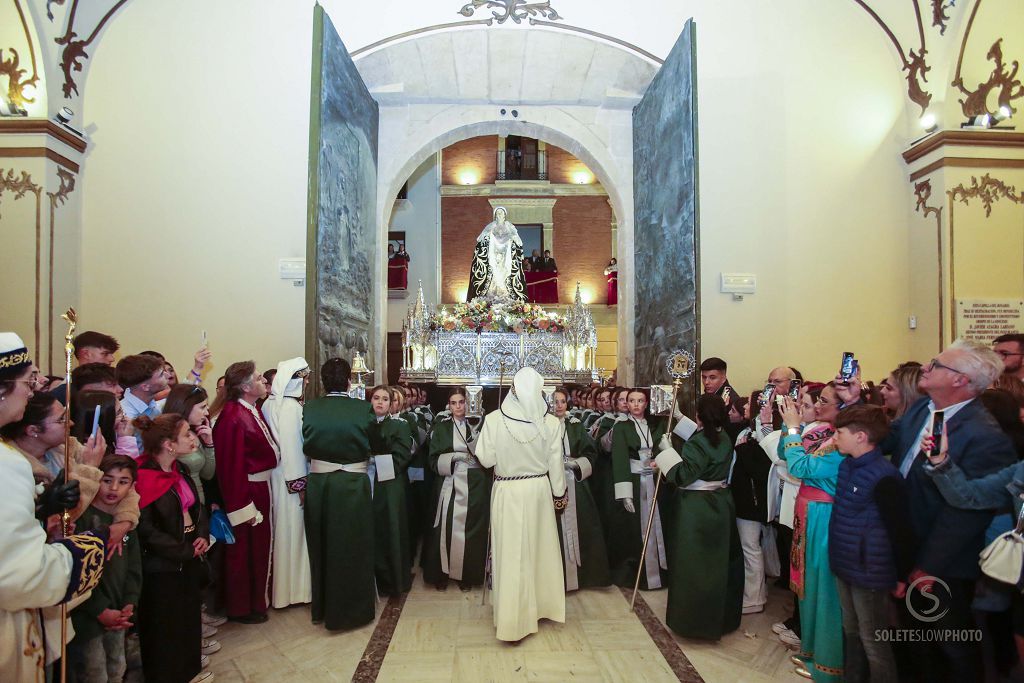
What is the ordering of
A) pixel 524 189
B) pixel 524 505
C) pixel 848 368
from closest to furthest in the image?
1. pixel 848 368
2. pixel 524 505
3. pixel 524 189

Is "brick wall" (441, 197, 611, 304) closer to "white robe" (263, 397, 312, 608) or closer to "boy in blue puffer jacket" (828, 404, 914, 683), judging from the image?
"white robe" (263, 397, 312, 608)

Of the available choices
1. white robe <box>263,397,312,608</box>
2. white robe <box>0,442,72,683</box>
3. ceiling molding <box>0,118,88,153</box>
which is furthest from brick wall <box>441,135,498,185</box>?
white robe <box>0,442,72,683</box>

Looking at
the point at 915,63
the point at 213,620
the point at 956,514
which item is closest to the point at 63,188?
the point at 213,620

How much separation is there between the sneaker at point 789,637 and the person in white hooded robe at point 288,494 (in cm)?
337

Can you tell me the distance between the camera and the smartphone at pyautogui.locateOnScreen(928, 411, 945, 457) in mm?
3051

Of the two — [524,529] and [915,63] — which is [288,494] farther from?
[915,63]

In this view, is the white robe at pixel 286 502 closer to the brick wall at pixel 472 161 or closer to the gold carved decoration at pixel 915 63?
the gold carved decoration at pixel 915 63

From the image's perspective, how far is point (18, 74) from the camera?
7.25m

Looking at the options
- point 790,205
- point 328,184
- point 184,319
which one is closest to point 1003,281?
point 790,205

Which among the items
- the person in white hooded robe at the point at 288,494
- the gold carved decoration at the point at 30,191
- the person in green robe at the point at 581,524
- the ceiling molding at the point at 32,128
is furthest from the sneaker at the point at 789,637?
the ceiling molding at the point at 32,128

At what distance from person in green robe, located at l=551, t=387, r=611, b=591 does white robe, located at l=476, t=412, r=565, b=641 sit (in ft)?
2.61

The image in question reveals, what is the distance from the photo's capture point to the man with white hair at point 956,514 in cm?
305

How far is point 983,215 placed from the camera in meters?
7.88

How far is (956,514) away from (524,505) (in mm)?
2374
